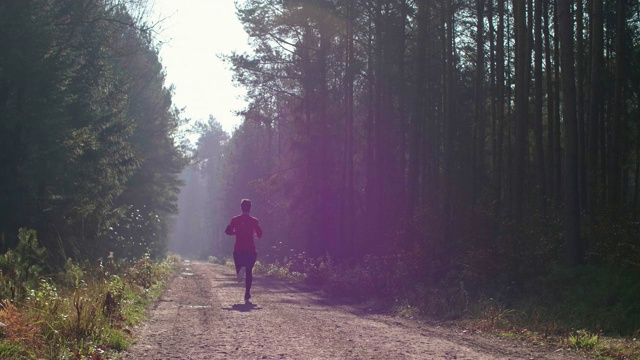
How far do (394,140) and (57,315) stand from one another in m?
26.9

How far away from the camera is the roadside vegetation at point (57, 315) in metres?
7.16

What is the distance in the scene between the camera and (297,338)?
869 centimetres

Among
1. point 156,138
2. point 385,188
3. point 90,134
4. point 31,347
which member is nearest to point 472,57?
point 385,188

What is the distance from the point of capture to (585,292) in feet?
44.6

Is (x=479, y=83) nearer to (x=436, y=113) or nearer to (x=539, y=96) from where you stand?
(x=436, y=113)

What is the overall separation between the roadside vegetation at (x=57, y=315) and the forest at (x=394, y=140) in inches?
57.1

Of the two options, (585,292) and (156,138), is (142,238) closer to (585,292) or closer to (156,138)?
(156,138)

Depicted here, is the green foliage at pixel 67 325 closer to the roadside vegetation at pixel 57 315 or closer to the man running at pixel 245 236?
the roadside vegetation at pixel 57 315

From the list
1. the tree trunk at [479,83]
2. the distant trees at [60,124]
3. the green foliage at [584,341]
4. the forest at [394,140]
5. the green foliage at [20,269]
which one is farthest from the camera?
the tree trunk at [479,83]

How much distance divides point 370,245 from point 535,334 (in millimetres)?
15584

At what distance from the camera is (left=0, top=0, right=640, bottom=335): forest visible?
1559 centimetres

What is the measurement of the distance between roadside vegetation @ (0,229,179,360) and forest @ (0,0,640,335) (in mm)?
1450

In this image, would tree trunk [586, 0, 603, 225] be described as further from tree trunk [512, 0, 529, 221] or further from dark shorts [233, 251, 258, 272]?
dark shorts [233, 251, 258, 272]

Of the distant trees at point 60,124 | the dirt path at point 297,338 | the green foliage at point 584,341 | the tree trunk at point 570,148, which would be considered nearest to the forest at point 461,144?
the tree trunk at point 570,148
